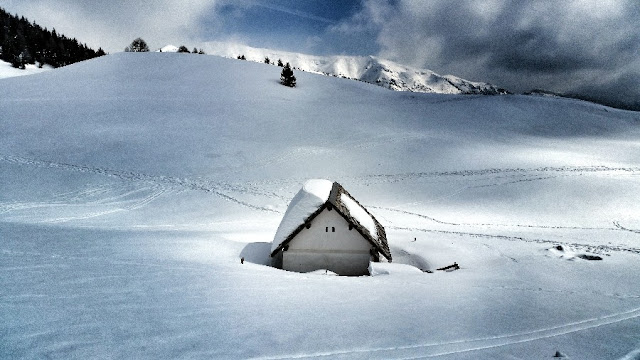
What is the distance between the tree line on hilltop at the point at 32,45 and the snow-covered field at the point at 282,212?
41.2 meters

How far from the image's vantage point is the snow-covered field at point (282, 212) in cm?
659

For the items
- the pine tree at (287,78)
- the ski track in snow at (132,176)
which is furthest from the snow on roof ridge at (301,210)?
the pine tree at (287,78)

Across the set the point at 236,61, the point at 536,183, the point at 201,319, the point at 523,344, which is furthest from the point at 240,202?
the point at 236,61

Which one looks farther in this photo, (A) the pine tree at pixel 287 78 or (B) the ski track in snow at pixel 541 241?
(A) the pine tree at pixel 287 78

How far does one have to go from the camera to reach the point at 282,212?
82.9 ft

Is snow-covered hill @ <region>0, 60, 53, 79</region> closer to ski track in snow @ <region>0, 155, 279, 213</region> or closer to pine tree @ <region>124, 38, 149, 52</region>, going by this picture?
pine tree @ <region>124, 38, 149, 52</region>

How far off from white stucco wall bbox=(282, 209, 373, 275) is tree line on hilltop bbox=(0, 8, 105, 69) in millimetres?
107534

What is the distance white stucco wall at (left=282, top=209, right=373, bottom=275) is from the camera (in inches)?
622

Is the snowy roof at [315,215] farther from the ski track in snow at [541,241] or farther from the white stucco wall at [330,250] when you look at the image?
the ski track in snow at [541,241]

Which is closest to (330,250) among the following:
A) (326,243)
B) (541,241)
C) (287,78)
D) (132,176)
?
(326,243)

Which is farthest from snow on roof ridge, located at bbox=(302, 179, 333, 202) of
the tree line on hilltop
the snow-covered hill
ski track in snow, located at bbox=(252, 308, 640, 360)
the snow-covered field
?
the tree line on hilltop

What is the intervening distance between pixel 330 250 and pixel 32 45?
12249 centimetres

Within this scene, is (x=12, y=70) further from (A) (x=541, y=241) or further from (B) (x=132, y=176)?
(A) (x=541, y=241)

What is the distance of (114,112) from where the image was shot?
46.2 meters
